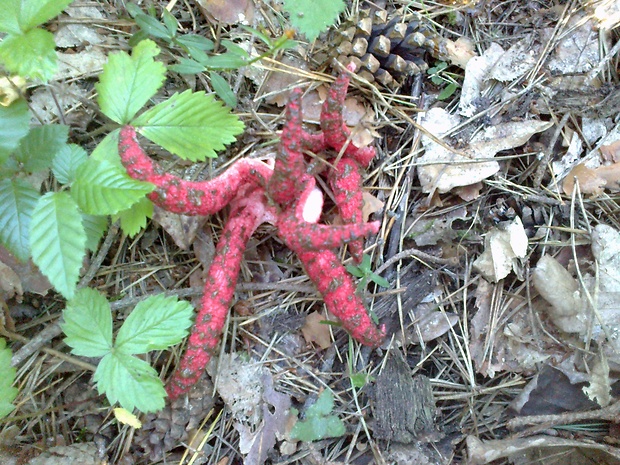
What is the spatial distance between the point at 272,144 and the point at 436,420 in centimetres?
160

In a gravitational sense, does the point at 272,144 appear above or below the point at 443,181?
above

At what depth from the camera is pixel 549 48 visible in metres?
2.63

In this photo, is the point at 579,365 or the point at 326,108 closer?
the point at 326,108

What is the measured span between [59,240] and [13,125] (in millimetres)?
644

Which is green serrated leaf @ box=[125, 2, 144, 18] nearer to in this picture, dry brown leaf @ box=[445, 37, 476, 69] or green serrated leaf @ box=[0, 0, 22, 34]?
green serrated leaf @ box=[0, 0, 22, 34]

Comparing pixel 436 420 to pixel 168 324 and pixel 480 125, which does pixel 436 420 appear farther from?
pixel 480 125

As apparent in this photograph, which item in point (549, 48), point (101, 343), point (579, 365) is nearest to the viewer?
point (101, 343)

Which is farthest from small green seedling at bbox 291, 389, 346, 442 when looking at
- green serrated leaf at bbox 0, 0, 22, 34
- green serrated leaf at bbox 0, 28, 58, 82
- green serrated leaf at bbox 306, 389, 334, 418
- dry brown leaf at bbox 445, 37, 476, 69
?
green serrated leaf at bbox 0, 0, 22, 34

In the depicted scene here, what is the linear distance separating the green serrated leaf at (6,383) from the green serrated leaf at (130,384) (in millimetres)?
347

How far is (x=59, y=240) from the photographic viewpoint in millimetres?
1699

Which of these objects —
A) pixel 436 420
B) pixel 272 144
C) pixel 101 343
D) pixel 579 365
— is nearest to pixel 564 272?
pixel 579 365

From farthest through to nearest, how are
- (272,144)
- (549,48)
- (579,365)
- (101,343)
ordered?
1. (549,48)
2. (272,144)
3. (579,365)
4. (101,343)

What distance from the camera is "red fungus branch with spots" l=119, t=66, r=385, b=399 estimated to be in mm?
1970

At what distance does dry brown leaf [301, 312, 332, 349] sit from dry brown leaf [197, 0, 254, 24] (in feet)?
5.29
